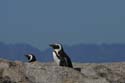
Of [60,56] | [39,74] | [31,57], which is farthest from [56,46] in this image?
[39,74]

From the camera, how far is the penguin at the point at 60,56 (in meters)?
27.4

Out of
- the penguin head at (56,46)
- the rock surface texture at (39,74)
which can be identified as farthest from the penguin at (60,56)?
the rock surface texture at (39,74)

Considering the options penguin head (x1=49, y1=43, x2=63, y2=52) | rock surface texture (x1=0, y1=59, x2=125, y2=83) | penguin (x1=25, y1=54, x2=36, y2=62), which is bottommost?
penguin (x1=25, y1=54, x2=36, y2=62)

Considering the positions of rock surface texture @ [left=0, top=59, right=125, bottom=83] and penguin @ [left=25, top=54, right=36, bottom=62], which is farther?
penguin @ [left=25, top=54, right=36, bottom=62]

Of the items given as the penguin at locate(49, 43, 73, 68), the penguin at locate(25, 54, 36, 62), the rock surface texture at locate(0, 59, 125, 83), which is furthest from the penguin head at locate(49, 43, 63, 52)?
the rock surface texture at locate(0, 59, 125, 83)

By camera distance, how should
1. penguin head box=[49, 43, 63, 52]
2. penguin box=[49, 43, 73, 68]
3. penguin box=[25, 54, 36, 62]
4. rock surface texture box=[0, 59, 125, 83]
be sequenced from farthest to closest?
penguin box=[25, 54, 36, 62], penguin head box=[49, 43, 63, 52], penguin box=[49, 43, 73, 68], rock surface texture box=[0, 59, 125, 83]

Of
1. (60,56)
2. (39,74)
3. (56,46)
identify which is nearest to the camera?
(39,74)

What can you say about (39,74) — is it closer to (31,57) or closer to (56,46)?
(56,46)

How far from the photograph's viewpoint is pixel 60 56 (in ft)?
92.6

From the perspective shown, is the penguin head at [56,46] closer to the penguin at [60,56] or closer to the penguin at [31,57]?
Answer: the penguin at [60,56]

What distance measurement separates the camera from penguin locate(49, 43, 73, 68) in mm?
27391

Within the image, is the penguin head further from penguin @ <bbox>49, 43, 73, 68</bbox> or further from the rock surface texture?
the rock surface texture

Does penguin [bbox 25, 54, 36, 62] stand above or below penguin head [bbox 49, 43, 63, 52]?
below

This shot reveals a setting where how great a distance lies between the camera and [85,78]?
22969 mm
